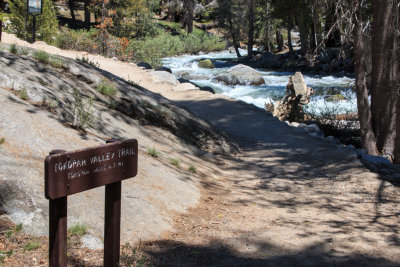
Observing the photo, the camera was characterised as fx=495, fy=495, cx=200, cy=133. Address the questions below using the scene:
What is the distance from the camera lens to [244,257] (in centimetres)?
449

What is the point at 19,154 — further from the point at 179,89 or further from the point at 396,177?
the point at 179,89

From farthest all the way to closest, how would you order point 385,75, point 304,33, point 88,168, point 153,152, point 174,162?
point 304,33 < point 385,75 < point 174,162 < point 153,152 < point 88,168

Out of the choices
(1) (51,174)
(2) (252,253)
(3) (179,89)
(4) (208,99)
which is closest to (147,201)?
(2) (252,253)

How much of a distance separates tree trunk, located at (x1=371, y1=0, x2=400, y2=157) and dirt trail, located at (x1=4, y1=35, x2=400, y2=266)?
1.08 m

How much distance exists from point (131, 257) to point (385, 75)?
7134 millimetres

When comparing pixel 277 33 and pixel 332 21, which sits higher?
pixel 332 21

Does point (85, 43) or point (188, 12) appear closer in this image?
point (85, 43)

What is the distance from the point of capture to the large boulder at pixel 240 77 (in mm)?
24664

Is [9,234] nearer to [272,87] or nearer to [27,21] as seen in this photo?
[27,21]

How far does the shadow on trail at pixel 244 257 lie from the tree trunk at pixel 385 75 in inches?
206

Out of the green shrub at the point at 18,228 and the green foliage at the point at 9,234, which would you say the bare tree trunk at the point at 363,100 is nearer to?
the green shrub at the point at 18,228

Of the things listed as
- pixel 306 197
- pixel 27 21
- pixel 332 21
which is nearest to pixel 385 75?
pixel 332 21

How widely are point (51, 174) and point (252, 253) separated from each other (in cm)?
237

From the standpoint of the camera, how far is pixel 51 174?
2.85 meters
